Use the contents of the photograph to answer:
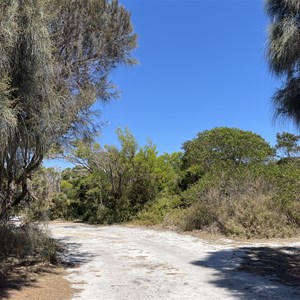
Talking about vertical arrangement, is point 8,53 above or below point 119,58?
below

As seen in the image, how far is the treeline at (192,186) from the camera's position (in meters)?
15.5

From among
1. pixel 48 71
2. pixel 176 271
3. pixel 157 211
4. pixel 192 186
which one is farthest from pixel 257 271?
pixel 157 211

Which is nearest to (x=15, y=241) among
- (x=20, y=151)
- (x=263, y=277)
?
(x=20, y=151)

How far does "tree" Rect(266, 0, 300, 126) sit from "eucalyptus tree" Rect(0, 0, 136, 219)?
170 inches

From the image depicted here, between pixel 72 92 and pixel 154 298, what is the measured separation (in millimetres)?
5487

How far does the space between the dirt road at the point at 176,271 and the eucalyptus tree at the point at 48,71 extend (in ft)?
8.91

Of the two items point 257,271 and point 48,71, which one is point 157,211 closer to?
point 257,271

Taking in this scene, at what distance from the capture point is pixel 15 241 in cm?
916

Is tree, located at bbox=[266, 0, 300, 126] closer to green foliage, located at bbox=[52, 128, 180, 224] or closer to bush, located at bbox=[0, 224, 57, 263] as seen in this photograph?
bush, located at bbox=[0, 224, 57, 263]

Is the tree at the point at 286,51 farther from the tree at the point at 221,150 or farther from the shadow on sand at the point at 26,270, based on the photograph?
the tree at the point at 221,150

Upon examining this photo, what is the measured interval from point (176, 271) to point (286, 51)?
17.3 feet

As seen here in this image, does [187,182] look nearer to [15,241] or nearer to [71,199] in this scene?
[71,199]

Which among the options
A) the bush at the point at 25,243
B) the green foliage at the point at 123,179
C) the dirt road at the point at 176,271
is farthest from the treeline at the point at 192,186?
the bush at the point at 25,243

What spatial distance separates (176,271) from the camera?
8711 millimetres
